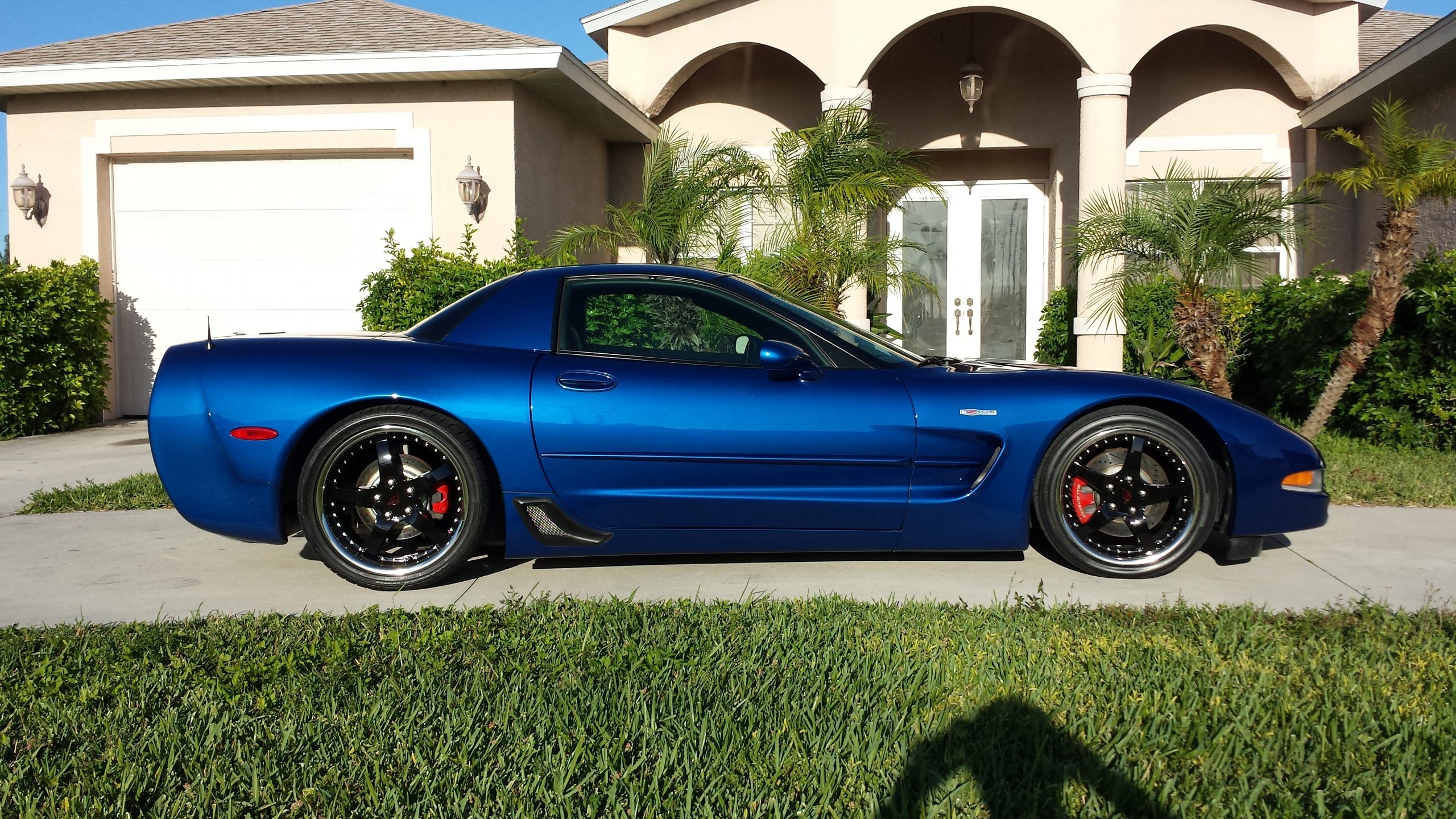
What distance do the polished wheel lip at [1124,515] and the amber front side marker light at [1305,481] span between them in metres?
0.34

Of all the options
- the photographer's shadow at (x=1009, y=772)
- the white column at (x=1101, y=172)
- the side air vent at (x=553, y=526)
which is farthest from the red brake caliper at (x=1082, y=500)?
the white column at (x=1101, y=172)

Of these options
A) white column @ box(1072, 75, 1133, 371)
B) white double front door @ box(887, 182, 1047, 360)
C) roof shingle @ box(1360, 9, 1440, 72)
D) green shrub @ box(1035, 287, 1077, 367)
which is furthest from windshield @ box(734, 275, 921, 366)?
roof shingle @ box(1360, 9, 1440, 72)

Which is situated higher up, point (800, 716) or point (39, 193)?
point (39, 193)

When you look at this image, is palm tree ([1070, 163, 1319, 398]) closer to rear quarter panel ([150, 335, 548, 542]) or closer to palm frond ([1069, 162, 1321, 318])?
palm frond ([1069, 162, 1321, 318])

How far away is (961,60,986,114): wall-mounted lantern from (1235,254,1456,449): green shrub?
393cm

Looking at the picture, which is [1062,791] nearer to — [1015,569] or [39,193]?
[1015,569]

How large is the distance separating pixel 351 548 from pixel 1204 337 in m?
5.86

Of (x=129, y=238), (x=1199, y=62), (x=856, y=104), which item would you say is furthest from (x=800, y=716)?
(x=1199, y=62)

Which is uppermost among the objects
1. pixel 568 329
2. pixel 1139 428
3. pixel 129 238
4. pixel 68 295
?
pixel 129 238

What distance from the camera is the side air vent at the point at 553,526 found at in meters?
4.06

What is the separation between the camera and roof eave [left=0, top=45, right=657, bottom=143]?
944cm

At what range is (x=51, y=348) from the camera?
369 inches

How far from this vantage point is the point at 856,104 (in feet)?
35.3

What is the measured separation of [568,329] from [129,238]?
839 centimetres
